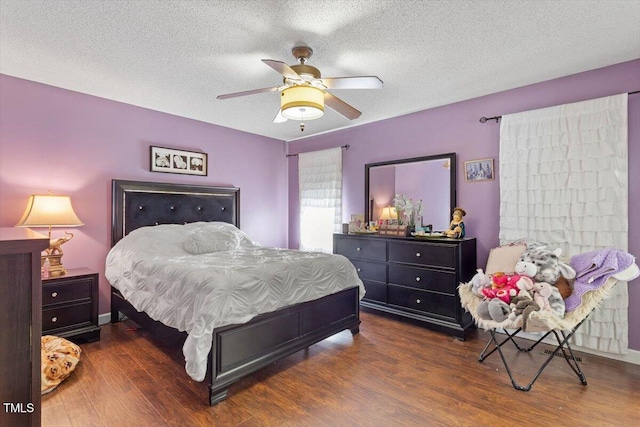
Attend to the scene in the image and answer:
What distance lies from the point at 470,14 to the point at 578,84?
1.59 m

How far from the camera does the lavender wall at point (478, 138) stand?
2586 mm

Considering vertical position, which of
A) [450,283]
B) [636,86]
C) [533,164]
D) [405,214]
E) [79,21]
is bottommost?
[450,283]

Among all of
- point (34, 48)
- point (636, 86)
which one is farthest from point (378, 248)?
point (34, 48)

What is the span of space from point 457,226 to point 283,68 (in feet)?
7.81

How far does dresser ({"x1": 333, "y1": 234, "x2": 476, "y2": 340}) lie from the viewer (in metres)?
3.12

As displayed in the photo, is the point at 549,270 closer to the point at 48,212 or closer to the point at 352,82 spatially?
the point at 352,82

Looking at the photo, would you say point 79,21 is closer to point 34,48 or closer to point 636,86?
point 34,48

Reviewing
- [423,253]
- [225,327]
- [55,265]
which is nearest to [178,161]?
[55,265]

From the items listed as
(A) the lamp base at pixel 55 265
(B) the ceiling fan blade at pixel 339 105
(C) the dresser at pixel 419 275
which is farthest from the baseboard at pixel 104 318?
(B) the ceiling fan blade at pixel 339 105

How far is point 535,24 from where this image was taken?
6.88ft

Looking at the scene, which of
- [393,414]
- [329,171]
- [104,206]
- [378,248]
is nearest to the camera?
[393,414]

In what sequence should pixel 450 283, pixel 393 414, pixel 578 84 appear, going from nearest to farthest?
1. pixel 393 414
2. pixel 578 84
3. pixel 450 283

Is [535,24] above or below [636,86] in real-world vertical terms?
above

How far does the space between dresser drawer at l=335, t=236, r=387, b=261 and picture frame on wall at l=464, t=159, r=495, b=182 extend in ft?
3.88
